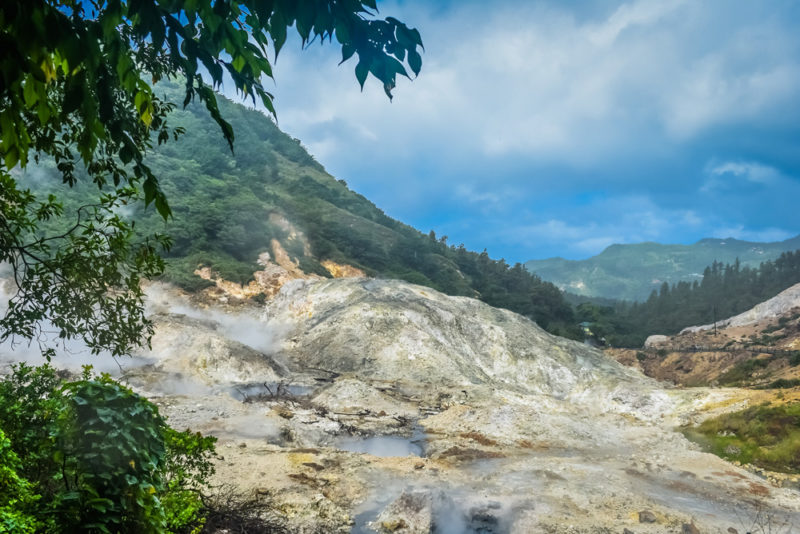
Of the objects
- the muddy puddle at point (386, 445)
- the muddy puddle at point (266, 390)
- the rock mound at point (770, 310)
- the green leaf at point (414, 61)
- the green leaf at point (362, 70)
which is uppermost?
the rock mound at point (770, 310)

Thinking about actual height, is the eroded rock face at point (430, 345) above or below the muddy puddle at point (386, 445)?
above

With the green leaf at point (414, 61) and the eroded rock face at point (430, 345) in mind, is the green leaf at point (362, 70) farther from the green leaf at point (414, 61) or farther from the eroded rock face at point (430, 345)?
the eroded rock face at point (430, 345)

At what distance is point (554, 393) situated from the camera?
3591 centimetres

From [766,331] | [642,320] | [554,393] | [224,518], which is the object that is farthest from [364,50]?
[642,320]

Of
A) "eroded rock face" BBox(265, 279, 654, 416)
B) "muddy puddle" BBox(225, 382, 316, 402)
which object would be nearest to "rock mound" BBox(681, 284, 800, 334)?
"eroded rock face" BBox(265, 279, 654, 416)

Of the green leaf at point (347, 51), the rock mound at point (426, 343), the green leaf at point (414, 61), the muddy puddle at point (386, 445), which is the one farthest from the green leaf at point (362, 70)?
the rock mound at point (426, 343)

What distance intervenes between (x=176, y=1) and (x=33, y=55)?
663mm

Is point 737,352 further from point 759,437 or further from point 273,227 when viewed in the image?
point 273,227

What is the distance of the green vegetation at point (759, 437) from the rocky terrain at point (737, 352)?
11.0 m

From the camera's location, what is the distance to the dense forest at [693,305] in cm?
7425

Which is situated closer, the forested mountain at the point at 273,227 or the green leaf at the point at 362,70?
the green leaf at the point at 362,70

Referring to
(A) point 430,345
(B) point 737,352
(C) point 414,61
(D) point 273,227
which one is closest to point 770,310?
(B) point 737,352

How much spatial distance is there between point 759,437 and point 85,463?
26.6 metres

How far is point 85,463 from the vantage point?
4.31m
